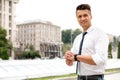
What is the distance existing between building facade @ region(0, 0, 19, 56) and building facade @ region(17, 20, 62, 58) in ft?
91.1

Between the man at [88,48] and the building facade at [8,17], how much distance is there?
7559 cm

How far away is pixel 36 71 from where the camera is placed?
18.7 m

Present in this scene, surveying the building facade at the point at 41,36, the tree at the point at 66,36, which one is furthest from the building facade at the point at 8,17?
the tree at the point at 66,36

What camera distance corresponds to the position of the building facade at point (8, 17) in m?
78.8

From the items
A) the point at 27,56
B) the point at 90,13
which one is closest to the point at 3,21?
the point at 27,56

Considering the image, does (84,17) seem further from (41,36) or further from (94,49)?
(41,36)

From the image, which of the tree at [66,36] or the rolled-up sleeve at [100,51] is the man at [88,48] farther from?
the tree at [66,36]

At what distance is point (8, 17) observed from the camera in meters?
80.6

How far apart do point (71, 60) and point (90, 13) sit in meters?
0.40

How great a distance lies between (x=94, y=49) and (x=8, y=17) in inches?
3101

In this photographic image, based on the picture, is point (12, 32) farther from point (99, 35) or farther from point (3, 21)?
point (99, 35)

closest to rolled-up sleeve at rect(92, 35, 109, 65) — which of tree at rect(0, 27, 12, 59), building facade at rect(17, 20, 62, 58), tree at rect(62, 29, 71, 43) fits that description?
tree at rect(0, 27, 12, 59)

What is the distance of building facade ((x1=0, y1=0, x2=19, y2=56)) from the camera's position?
78750 millimetres

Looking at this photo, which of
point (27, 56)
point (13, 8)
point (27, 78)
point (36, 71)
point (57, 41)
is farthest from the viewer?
point (57, 41)
